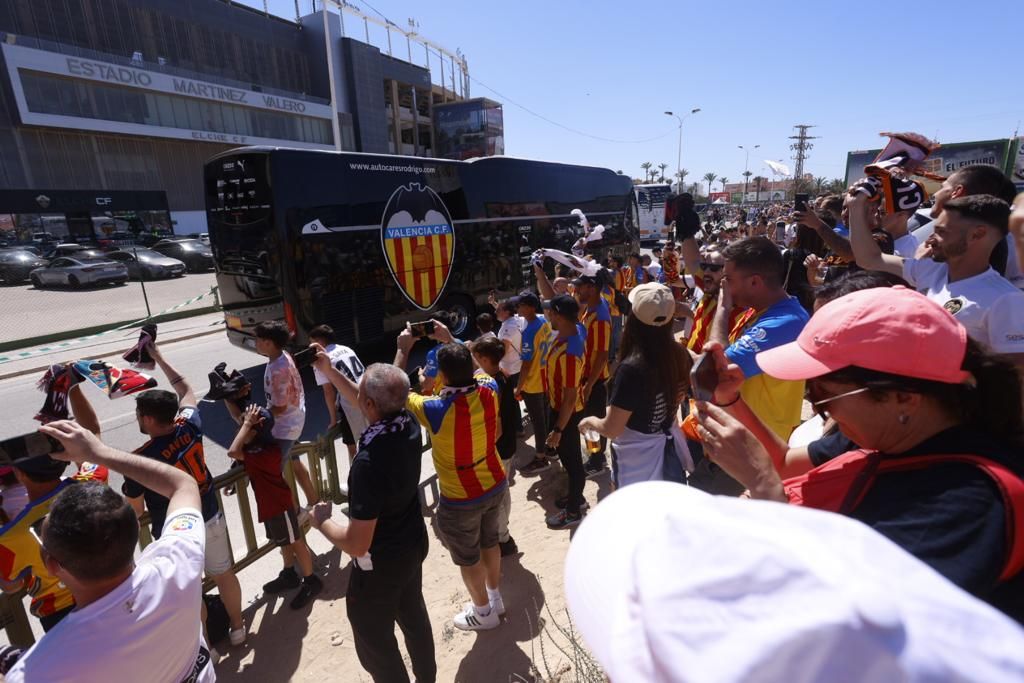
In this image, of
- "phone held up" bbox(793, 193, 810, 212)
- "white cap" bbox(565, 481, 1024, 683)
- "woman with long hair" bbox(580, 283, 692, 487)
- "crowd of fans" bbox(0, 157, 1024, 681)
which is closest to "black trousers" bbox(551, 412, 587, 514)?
"crowd of fans" bbox(0, 157, 1024, 681)

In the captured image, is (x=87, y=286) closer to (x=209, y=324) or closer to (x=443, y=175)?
(x=209, y=324)

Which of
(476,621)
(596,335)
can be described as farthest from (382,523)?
(596,335)

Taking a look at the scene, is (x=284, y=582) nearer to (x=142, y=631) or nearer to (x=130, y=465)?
(x=130, y=465)

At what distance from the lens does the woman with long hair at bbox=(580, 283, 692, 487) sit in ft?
9.16

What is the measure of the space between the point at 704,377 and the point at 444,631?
2.61m

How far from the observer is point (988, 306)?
8.09 feet

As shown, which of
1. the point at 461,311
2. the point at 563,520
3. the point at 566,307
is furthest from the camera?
the point at 461,311

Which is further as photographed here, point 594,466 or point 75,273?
point 75,273

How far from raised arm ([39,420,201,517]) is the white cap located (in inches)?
77.9

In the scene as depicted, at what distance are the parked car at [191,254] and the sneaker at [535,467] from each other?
972 inches

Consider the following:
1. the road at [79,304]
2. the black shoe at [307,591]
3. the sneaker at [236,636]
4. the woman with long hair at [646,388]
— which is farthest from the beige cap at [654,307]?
the road at [79,304]

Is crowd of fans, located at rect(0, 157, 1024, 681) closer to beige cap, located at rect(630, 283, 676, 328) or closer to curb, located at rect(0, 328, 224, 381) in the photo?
beige cap, located at rect(630, 283, 676, 328)

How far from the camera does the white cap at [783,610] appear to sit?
1.73 ft

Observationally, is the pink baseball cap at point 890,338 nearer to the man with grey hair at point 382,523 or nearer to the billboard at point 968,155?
the man with grey hair at point 382,523
